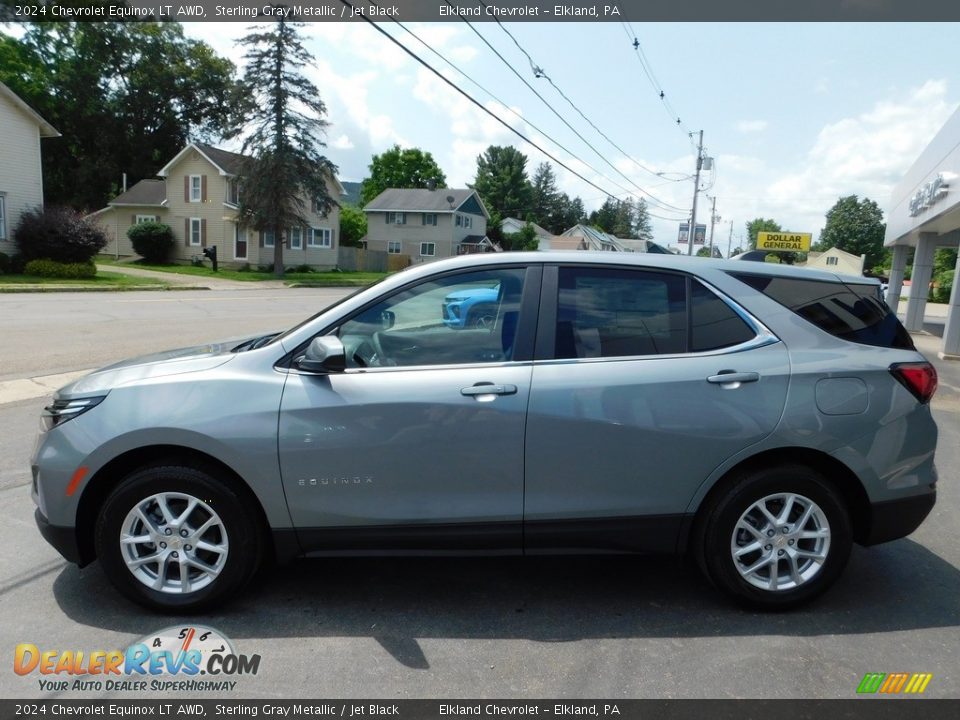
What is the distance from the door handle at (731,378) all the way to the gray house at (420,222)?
56915 millimetres

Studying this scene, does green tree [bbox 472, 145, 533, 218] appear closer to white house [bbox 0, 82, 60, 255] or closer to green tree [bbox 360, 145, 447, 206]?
green tree [bbox 360, 145, 447, 206]

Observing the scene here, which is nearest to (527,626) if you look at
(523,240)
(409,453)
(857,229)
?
(409,453)

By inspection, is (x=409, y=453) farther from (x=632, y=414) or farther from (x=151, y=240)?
(x=151, y=240)

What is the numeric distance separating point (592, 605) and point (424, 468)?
3.83ft

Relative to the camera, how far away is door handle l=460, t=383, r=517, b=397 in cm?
332

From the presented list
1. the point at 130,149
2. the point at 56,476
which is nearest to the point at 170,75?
the point at 130,149

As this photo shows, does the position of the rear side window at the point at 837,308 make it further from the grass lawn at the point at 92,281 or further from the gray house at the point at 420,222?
the gray house at the point at 420,222

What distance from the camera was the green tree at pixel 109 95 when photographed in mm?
52562

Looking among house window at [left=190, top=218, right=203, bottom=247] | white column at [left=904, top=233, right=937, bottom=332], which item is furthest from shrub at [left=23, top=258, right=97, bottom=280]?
white column at [left=904, top=233, right=937, bottom=332]

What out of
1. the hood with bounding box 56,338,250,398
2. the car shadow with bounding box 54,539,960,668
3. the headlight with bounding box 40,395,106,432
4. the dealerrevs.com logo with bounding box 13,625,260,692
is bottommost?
the dealerrevs.com logo with bounding box 13,625,260,692

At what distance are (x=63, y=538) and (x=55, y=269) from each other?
28.1 metres

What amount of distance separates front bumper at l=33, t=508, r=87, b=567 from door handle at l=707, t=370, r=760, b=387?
10.2ft

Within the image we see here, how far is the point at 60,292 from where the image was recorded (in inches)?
910

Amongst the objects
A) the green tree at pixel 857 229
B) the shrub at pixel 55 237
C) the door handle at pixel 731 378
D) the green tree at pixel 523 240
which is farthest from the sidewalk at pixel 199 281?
the green tree at pixel 857 229
